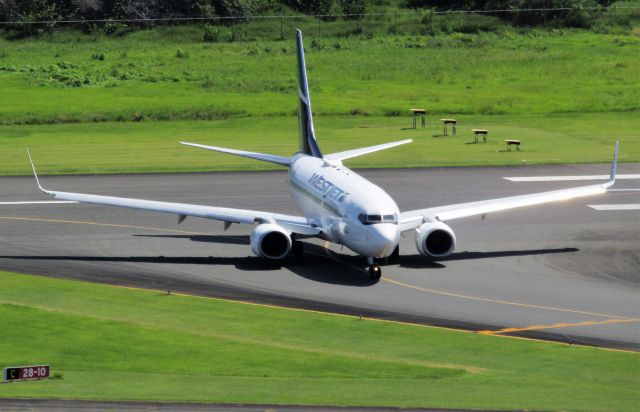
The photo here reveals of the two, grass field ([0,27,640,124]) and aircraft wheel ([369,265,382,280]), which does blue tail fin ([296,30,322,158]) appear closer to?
aircraft wheel ([369,265,382,280])

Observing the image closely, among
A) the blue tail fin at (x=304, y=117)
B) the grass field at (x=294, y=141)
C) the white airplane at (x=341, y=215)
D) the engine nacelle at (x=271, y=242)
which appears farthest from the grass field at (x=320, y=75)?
the engine nacelle at (x=271, y=242)

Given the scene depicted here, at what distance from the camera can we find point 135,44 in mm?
153625

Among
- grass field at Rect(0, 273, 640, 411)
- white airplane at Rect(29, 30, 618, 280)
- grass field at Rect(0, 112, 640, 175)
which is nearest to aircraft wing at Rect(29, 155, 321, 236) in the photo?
white airplane at Rect(29, 30, 618, 280)

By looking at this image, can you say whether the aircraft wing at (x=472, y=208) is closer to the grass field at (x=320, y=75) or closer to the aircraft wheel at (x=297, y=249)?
the aircraft wheel at (x=297, y=249)

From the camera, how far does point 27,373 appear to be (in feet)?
117

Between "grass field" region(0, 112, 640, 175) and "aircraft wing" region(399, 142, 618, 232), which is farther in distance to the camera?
"grass field" region(0, 112, 640, 175)

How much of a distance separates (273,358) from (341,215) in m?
14.7

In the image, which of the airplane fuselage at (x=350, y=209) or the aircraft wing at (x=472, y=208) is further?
the aircraft wing at (x=472, y=208)

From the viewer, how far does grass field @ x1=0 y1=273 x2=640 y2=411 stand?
1363 inches

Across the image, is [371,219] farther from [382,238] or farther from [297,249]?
[297,249]

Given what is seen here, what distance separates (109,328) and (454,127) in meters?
63.9

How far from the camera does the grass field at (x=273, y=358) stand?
114ft

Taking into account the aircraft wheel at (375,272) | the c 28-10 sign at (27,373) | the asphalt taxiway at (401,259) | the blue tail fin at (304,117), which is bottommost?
the asphalt taxiway at (401,259)

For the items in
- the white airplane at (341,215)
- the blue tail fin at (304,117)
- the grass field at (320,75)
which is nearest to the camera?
the white airplane at (341,215)
